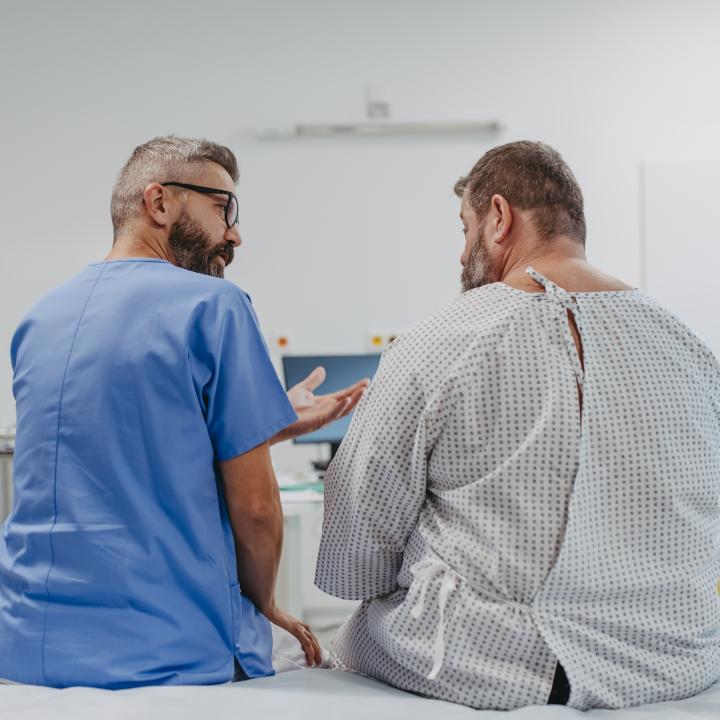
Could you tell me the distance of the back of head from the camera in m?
1.42

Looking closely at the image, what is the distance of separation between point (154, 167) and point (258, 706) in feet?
2.95

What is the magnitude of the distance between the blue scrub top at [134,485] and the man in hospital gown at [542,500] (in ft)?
0.68

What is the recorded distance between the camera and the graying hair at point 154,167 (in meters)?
1.50

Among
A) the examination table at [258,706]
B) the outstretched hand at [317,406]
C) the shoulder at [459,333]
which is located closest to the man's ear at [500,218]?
the shoulder at [459,333]

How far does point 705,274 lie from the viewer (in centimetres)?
425

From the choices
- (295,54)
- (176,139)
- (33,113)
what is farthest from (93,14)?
(176,139)

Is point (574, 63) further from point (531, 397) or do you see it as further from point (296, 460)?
point (531, 397)

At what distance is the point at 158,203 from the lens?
1.49 m

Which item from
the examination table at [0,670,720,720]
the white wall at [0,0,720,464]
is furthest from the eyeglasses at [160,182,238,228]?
the white wall at [0,0,720,464]

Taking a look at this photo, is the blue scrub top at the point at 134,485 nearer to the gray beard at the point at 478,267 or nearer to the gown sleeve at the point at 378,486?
the gown sleeve at the point at 378,486

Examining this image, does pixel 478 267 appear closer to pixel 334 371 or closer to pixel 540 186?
pixel 540 186

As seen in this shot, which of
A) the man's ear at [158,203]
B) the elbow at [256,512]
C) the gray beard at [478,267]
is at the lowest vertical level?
the elbow at [256,512]

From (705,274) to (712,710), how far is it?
3413 mm

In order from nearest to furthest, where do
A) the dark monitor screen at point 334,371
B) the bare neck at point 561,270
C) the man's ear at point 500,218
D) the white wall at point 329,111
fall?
the bare neck at point 561,270 → the man's ear at point 500,218 → the dark monitor screen at point 334,371 → the white wall at point 329,111
